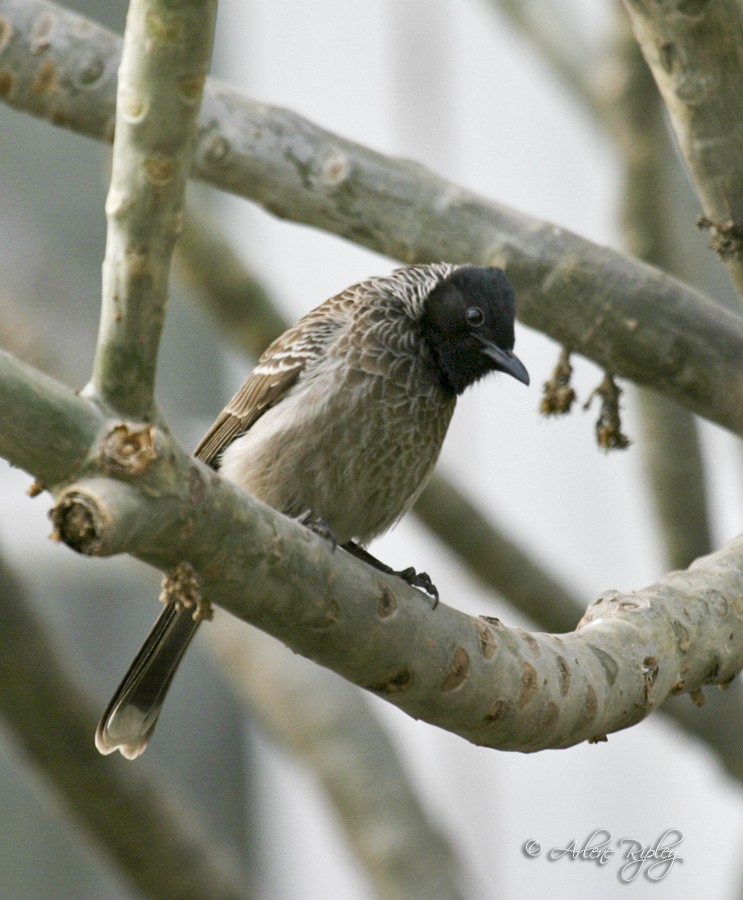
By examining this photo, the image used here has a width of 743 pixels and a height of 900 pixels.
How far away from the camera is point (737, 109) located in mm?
3490

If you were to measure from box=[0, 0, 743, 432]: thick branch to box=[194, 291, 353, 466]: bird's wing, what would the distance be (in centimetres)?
34

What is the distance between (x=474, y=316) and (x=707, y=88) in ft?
2.93

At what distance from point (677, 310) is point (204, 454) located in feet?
5.05

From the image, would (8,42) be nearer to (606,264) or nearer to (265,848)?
(606,264)

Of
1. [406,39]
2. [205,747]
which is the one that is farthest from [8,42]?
[205,747]

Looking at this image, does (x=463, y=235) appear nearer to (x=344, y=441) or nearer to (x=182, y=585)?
(x=344, y=441)

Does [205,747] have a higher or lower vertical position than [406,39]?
lower

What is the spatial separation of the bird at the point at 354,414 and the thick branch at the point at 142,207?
1475 millimetres

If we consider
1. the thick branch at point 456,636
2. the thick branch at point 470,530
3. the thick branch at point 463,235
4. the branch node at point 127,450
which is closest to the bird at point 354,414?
the thick branch at point 463,235

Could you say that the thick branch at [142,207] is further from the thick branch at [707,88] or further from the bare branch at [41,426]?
the thick branch at [707,88]

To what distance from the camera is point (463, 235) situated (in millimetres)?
3826

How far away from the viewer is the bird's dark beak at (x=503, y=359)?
149 inches

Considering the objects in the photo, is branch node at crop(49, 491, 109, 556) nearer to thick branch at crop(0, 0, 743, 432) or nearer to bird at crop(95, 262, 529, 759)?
bird at crop(95, 262, 529, 759)

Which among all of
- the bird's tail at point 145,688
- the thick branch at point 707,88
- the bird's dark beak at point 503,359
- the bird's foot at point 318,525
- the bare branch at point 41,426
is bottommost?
the bird's tail at point 145,688
